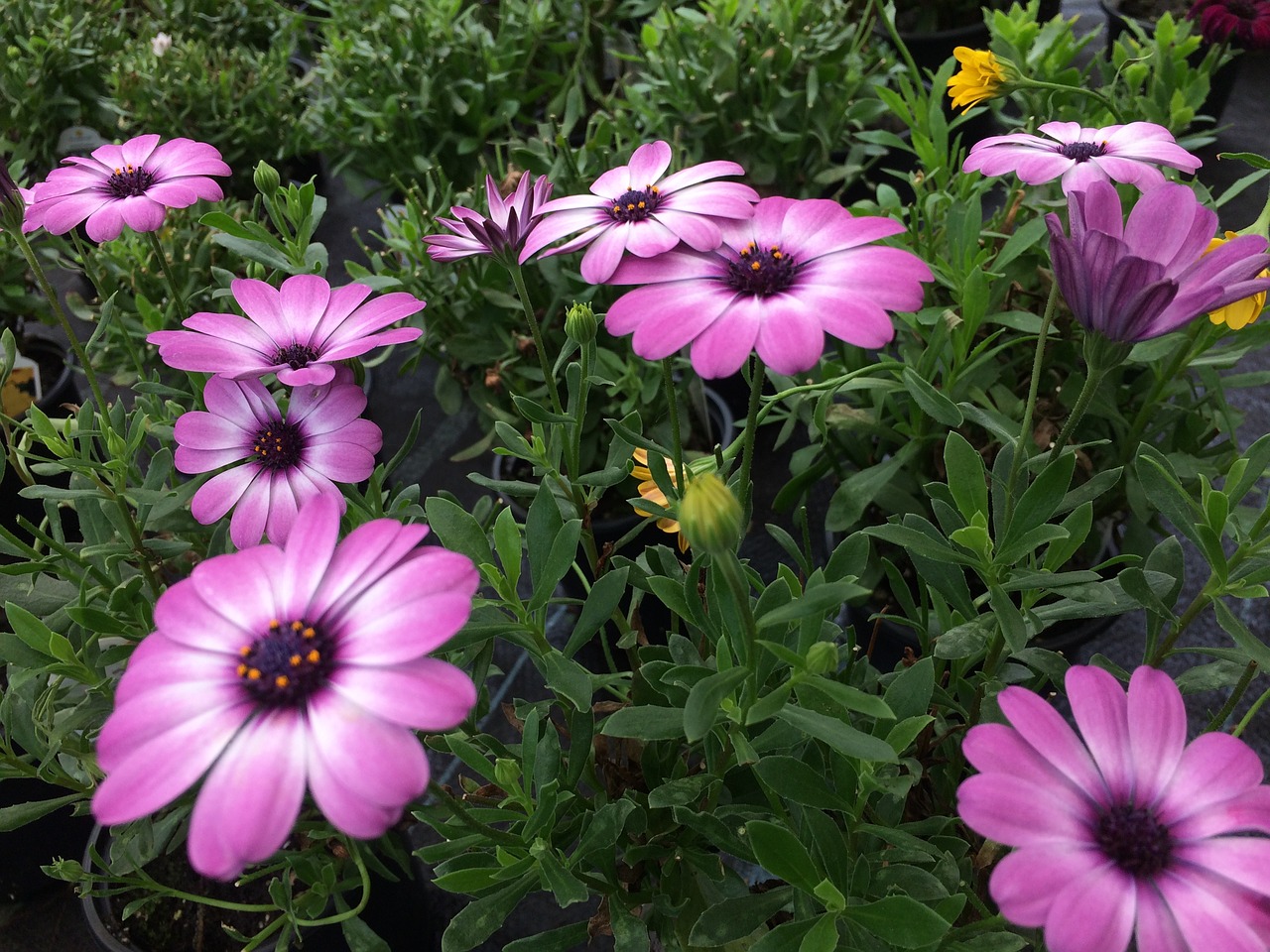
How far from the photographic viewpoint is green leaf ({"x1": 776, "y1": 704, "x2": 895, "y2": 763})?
1.71 ft

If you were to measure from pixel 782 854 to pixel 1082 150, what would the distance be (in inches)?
22.3

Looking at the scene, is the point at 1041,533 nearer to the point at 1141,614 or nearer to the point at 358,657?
the point at 358,657

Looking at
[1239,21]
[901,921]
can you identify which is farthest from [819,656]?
[1239,21]

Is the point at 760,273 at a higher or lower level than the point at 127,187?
lower

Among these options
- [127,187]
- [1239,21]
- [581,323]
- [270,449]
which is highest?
[1239,21]

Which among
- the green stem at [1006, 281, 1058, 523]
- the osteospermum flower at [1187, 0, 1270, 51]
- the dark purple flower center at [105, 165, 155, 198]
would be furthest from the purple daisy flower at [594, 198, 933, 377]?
the osteospermum flower at [1187, 0, 1270, 51]

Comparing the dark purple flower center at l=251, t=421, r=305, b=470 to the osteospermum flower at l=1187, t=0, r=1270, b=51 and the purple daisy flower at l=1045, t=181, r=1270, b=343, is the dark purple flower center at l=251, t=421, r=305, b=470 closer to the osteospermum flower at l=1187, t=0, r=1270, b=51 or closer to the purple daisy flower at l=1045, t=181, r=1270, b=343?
the purple daisy flower at l=1045, t=181, r=1270, b=343

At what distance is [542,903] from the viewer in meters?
1.15

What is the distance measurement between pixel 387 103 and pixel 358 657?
1511mm

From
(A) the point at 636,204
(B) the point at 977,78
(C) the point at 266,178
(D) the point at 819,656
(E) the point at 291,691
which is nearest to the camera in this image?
(E) the point at 291,691

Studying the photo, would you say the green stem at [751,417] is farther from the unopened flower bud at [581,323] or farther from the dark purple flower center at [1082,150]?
the dark purple flower center at [1082,150]

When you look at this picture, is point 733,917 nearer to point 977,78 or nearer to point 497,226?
point 497,226

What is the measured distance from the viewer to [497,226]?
2.19 ft

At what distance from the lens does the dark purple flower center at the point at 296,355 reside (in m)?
0.64
